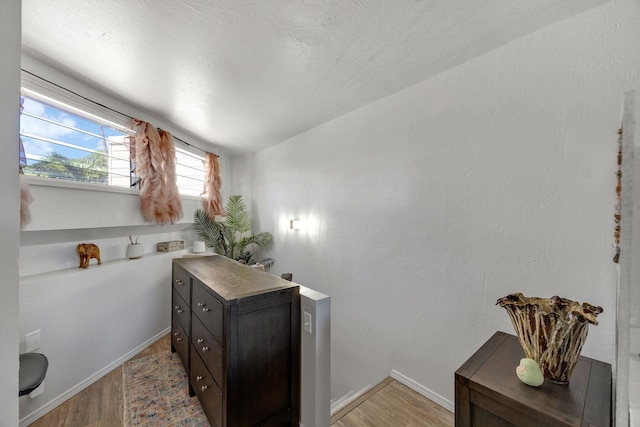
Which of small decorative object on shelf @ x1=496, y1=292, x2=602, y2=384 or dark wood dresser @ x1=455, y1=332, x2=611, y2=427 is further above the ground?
small decorative object on shelf @ x1=496, y1=292, x2=602, y2=384

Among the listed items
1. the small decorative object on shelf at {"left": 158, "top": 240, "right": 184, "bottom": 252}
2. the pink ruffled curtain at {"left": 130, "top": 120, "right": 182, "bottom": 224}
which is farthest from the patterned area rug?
the pink ruffled curtain at {"left": 130, "top": 120, "right": 182, "bottom": 224}

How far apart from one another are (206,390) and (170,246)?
2.01m

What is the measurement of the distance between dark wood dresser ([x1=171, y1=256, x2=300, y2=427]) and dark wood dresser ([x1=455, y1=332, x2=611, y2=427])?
3.14 ft

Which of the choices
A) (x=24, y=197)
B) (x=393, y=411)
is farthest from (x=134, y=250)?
(x=393, y=411)

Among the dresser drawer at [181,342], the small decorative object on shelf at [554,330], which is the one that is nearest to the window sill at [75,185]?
the dresser drawer at [181,342]

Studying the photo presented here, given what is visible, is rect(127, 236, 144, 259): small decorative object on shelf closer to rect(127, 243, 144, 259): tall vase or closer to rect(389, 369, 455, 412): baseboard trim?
rect(127, 243, 144, 259): tall vase

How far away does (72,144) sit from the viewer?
6.49 feet

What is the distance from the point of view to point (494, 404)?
0.88 metres

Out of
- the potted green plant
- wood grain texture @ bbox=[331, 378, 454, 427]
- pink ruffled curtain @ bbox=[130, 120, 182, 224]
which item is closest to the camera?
wood grain texture @ bbox=[331, 378, 454, 427]

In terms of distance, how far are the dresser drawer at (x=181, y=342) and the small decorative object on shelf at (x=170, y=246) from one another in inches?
38.5

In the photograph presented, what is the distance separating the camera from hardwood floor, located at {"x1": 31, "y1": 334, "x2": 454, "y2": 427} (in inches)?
63.8

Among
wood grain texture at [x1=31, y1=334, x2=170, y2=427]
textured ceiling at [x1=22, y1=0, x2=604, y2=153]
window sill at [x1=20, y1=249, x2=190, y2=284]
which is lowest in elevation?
Answer: wood grain texture at [x1=31, y1=334, x2=170, y2=427]

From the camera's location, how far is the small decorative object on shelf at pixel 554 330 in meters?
0.86

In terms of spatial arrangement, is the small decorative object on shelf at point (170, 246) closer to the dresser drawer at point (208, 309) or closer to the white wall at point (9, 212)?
the dresser drawer at point (208, 309)
